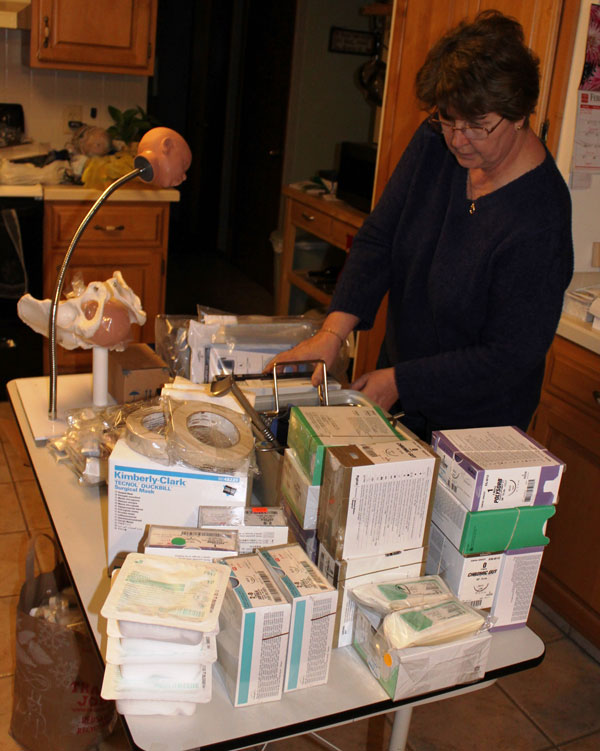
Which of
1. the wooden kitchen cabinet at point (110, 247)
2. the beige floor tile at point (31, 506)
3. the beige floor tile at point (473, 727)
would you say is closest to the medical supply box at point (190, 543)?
the beige floor tile at point (473, 727)

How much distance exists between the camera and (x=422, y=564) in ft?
3.73

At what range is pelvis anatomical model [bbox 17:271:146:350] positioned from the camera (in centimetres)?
162

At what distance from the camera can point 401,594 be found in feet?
3.55

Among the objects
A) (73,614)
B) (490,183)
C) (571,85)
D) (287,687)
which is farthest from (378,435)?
(571,85)

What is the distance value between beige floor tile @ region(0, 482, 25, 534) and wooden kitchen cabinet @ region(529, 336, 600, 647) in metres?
1.66

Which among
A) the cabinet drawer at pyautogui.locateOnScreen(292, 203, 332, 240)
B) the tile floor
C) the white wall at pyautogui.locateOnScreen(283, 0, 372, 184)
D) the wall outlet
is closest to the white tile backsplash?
the wall outlet

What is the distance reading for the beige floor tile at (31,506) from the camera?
2648 mm

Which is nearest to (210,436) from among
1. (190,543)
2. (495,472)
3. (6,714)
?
(190,543)

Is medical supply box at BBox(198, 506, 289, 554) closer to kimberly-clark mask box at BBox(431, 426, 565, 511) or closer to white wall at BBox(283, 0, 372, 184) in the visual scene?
kimberly-clark mask box at BBox(431, 426, 565, 511)

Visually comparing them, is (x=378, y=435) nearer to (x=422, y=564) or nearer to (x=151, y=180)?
(x=422, y=564)

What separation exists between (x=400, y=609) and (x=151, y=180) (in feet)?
3.05

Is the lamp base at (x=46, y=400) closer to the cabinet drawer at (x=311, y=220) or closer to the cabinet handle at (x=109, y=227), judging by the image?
the cabinet handle at (x=109, y=227)

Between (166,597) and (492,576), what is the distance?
1.53 ft

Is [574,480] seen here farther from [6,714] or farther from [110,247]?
[110,247]
